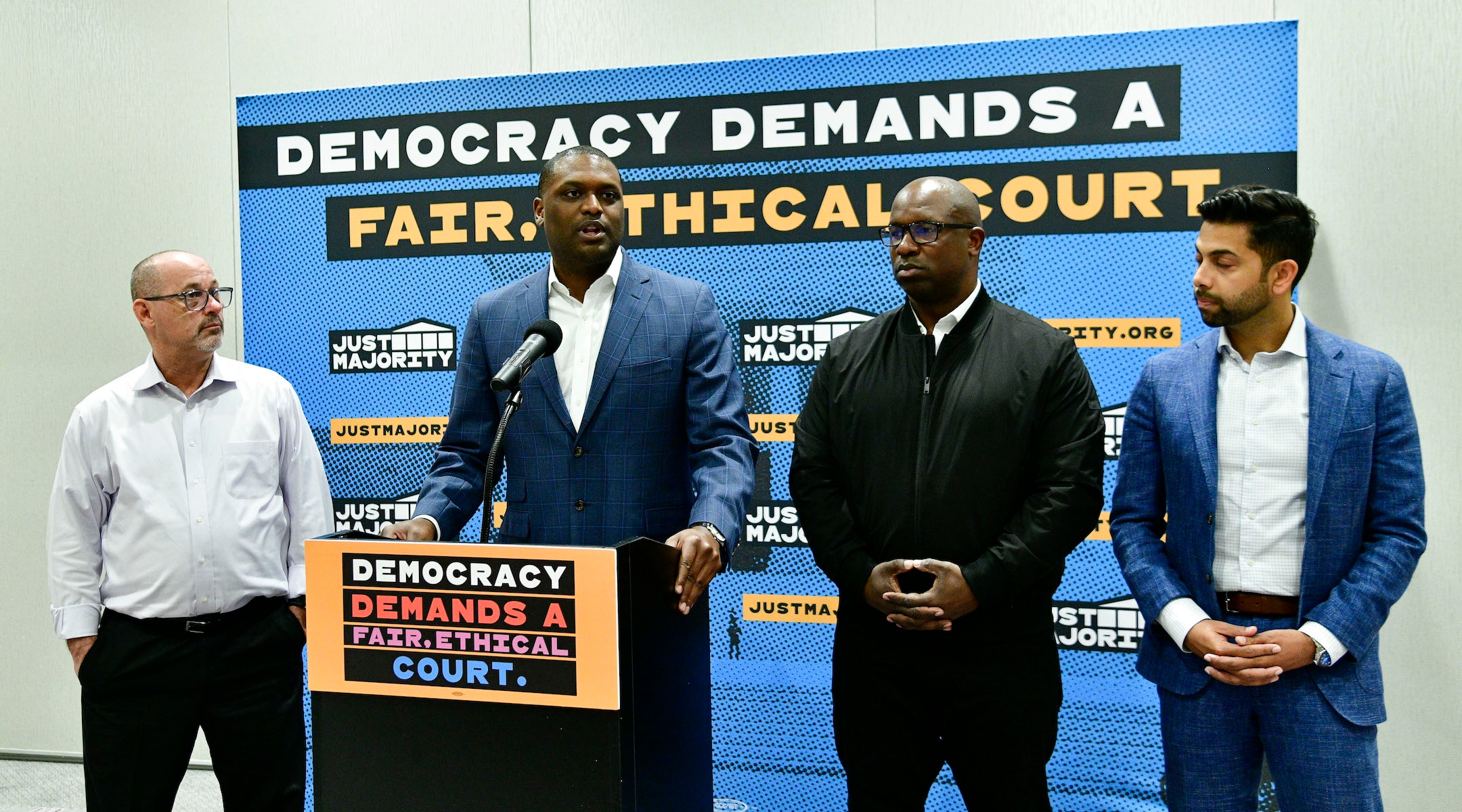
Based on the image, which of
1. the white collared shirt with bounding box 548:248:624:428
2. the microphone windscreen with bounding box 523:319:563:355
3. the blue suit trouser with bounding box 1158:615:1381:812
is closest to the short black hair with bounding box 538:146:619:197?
the white collared shirt with bounding box 548:248:624:428

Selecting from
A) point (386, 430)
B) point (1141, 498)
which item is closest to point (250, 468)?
point (386, 430)

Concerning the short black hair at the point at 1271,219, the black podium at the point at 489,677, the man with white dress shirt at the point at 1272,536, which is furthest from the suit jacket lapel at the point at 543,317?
the short black hair at the point at 1271,219

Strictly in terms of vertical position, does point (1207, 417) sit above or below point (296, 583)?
above

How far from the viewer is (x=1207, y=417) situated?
207 centimetres

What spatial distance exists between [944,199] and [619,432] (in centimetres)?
84

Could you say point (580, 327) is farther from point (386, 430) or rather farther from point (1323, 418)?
point (386, 430)

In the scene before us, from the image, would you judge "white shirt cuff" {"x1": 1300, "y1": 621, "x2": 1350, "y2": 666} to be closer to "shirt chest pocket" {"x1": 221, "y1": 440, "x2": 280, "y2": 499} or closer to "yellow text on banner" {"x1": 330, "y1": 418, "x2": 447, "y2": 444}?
"shirt chest pocket" {"x1": 221, "y1": 440, "x2": 280, "y2": 499}

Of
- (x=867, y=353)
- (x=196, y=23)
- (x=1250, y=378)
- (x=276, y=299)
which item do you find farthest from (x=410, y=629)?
(x=196, y=23)

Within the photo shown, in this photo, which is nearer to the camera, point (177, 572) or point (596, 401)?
point (596, 401)

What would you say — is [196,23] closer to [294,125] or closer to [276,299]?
[294,125]

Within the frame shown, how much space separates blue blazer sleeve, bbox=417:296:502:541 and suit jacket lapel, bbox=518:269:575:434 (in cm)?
11

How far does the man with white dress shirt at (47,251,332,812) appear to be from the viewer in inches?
102

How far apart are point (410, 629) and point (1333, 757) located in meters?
1.69

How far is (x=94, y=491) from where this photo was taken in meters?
2.64
